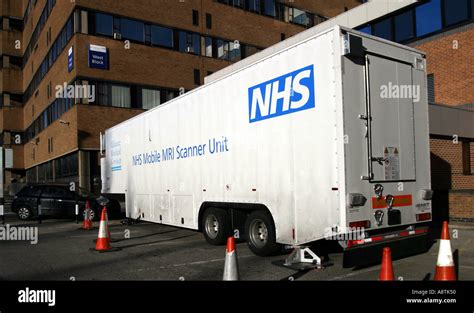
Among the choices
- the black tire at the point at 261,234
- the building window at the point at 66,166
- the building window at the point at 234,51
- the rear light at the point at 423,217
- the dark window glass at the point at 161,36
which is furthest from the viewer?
the building window at the point at 234,51

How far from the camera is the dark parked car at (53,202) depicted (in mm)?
16141

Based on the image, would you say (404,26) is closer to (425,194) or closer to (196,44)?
(425,194)

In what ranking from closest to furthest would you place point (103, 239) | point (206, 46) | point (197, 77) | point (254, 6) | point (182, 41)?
point (103, 239)
point (182, 41)
point (197, 77)
point (206, 46)
point (254, 6)

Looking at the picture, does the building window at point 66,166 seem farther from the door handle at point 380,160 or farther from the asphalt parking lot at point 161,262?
the door handle at point 380,160

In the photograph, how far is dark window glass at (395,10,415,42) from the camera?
18819mm

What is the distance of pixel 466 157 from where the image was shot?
1661cm

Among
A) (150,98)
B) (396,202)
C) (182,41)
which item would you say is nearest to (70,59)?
(150,98)

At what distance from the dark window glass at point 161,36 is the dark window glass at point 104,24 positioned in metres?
2.84

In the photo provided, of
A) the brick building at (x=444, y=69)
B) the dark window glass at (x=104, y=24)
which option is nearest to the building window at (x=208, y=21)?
the dark window glass at (x=104, y=24)

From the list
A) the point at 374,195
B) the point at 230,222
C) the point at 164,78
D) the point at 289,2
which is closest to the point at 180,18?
the point at 164,78

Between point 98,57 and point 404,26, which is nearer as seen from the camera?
point 404,26

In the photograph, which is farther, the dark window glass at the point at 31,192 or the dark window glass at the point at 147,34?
the dark window glass at the point at 147,34

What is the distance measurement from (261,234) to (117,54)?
66.5ft
